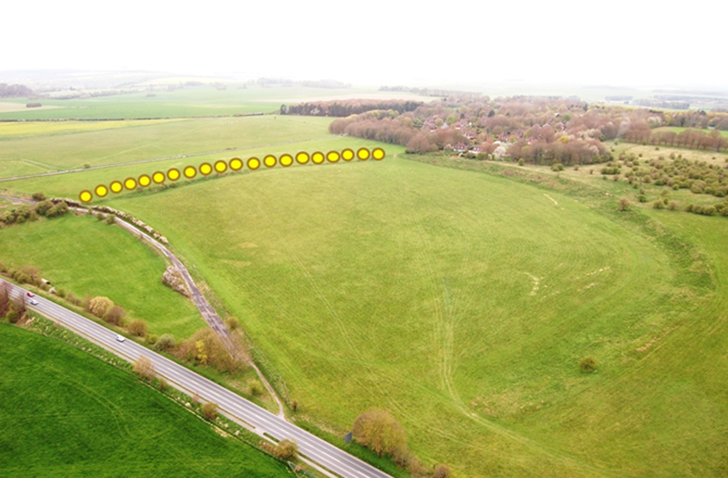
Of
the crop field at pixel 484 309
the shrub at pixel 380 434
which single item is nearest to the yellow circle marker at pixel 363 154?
the crop field at pixel 484 309

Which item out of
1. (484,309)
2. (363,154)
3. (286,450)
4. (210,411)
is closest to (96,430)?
(210,411)

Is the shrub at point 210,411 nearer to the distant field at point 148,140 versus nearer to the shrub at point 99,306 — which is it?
the shrub at point 99,306

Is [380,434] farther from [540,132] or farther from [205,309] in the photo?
[540,132]

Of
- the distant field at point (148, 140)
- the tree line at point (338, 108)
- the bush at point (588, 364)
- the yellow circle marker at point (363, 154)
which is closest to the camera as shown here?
the bush at point (588, 364)

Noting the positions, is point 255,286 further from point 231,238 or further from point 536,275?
point 536,275

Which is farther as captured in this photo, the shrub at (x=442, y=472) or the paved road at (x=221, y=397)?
the paved road at (x=221, y=397)

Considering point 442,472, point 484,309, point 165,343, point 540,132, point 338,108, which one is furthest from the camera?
point 338,108

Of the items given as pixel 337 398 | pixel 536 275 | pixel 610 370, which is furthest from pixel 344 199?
pixel 610 370
